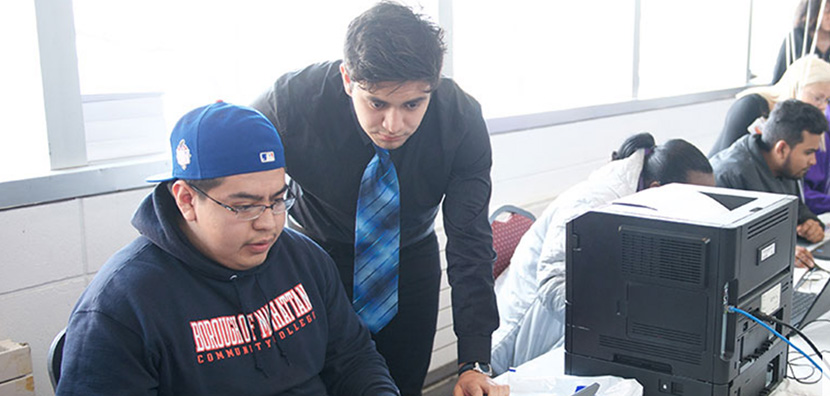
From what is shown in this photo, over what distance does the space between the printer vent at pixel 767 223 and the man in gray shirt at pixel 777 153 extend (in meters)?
1.31

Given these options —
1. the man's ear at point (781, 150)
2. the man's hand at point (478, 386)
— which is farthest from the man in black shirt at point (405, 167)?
the man's ear at point (781, 150)

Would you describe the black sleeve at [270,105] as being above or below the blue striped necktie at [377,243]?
above

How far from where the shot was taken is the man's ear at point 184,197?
1.15m

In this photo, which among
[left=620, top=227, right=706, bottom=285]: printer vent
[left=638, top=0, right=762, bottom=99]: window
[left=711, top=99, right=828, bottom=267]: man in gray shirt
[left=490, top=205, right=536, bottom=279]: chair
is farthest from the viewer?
[left=638, top=0, right=762, bottom=99]: window

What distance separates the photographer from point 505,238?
2385 millimetres

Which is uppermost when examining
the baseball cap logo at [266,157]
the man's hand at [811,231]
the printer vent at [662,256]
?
the baseball cap logo at [266,157]

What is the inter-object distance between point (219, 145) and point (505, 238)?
1.38 m

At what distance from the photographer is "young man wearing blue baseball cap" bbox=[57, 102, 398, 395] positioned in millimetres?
1056

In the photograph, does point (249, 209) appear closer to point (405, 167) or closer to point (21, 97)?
point (405, 167)

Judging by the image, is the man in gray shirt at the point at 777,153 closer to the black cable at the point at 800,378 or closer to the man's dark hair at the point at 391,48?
the black cable at the point at 800,378

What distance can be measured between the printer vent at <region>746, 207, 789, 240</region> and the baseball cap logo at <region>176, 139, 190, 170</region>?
0.92 meters

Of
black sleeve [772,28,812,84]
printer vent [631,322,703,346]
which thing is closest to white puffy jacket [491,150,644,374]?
printer vent [631,322,703,346]

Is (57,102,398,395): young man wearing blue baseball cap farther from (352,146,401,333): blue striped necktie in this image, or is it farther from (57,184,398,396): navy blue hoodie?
(352,146,401,333): blue striped necktie

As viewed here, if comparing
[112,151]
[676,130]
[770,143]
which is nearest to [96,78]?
[112,151]
